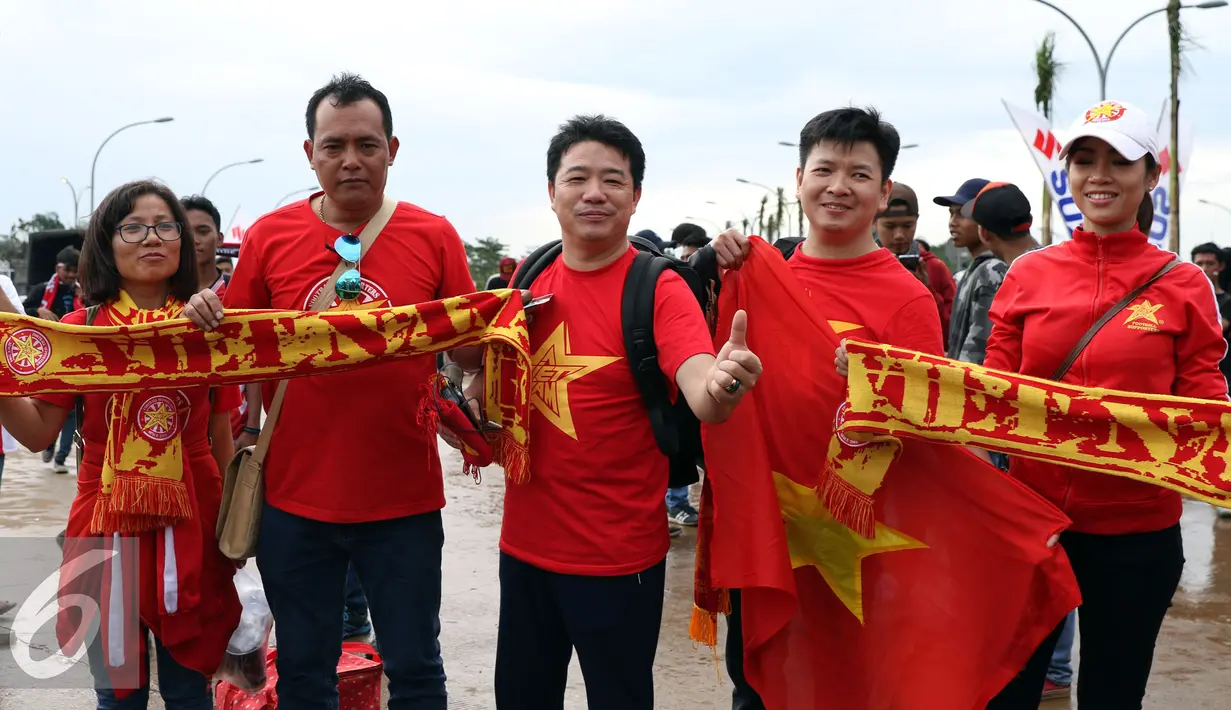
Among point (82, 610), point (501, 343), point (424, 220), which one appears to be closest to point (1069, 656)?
point (501, 343)

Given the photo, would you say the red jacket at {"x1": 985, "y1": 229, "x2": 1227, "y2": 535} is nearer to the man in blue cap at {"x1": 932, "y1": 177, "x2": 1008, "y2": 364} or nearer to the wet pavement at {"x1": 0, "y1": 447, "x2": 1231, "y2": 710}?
the wet pavement at {"x1": 0, "y1": 447, "x2": 1231, "y2": 710}

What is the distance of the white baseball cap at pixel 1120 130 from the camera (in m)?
3.04

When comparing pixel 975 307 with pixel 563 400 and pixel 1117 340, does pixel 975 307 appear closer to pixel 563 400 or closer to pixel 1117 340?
pixel 1117 340

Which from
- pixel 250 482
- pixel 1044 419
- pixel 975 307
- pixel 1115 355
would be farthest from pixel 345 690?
pixel 975 307

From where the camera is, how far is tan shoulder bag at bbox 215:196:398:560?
3193 mm

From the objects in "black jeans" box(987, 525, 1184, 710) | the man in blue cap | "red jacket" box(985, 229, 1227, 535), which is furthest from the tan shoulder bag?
the man in blue cap

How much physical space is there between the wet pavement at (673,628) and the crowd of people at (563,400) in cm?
77

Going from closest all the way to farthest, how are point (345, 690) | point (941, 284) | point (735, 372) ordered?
point (735, 372) → point (345, 690) → point (941, 284)

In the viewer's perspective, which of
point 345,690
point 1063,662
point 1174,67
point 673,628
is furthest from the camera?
point 1174,67

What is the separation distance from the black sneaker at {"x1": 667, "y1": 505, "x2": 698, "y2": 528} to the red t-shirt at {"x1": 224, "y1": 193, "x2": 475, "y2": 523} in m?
4.54

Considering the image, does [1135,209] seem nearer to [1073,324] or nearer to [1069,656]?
[1073,324]

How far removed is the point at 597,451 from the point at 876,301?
950 mm

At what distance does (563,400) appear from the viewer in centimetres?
299

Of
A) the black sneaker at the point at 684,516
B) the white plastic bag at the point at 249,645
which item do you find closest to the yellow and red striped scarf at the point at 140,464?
the white plastic bag at the point at 249,645
